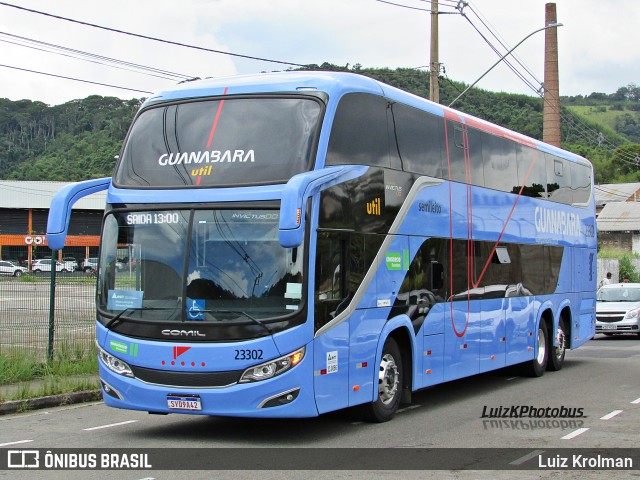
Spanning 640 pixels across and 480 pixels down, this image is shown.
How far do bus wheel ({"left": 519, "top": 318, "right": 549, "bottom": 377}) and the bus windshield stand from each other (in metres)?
8.82

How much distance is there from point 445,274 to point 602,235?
75066 millimetres

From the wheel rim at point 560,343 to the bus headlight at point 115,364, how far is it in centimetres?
1065

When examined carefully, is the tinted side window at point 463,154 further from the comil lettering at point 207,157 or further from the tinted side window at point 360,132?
the comil lettering at point 207,157

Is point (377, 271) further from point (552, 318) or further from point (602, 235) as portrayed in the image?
point (602, 235)

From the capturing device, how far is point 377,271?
448 inches

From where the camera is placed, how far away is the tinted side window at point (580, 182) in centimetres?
1975

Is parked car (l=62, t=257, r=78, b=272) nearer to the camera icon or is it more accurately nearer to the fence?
the fence

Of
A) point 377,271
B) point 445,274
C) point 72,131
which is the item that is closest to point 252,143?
point 377,271

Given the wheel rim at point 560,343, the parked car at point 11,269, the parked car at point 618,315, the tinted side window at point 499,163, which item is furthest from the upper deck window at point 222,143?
the parked car at point 618,315

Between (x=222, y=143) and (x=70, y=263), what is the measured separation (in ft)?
37.1

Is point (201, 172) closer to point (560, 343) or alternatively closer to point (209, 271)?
point (209, 271)

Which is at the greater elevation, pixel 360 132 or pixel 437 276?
pixel 360 132

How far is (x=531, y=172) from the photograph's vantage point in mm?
17250

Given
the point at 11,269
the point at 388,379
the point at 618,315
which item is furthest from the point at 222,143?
the point at 618,315
